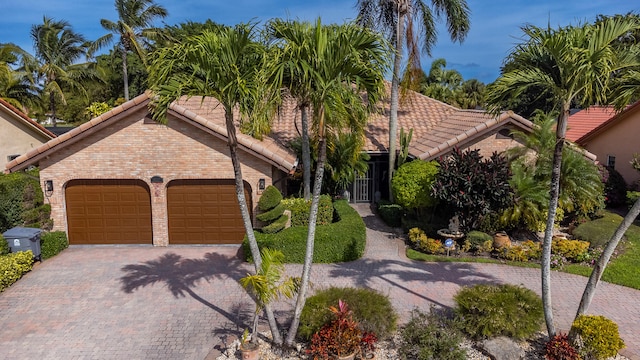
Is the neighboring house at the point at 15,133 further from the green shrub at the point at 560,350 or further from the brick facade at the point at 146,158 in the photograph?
the green shrub at the point at 560,350

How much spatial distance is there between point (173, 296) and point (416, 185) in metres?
8.85

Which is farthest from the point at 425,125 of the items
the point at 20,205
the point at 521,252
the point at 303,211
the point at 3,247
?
the point at 3,247

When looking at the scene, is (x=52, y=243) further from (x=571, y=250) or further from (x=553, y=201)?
(x=571, y=250)

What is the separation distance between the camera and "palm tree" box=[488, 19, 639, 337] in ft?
25.1

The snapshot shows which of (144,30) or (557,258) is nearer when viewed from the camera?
(557,258)

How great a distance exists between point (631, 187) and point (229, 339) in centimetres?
2065

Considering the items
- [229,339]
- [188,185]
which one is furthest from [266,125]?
[188,185]

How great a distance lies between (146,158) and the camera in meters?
15.5

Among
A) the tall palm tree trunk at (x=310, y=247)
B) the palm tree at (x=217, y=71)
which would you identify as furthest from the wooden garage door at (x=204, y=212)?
the palm tree at (x=217, y=71)

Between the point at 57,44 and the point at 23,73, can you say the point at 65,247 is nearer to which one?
the point at 23,73

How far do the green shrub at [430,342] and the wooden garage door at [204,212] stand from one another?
8.69 m

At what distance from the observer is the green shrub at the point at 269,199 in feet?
49.2

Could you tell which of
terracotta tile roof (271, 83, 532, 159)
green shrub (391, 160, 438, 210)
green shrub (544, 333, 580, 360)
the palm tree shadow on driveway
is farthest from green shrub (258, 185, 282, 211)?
green shrub (544, 333, 580, 360)

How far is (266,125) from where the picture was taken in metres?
7.95
